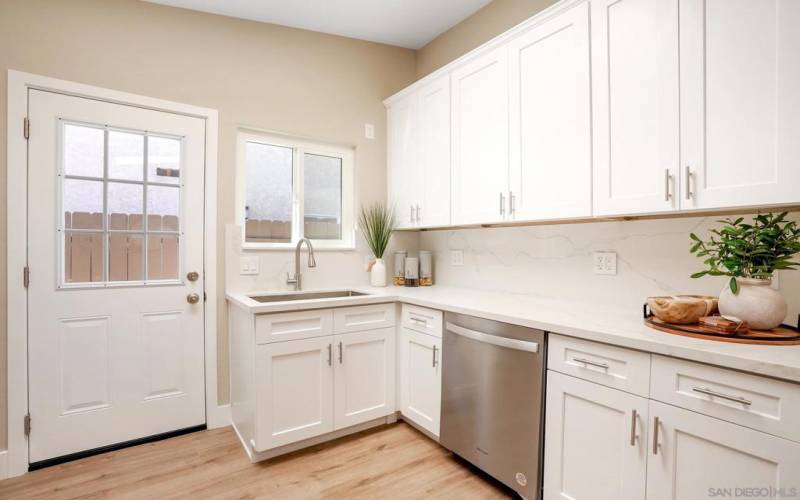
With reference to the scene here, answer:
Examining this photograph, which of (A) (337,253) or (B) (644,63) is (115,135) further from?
(B) (644,63)

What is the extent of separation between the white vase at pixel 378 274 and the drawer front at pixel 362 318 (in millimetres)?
505

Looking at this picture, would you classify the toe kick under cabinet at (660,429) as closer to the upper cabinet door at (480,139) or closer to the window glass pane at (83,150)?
the upper cabinet door at (480,139)

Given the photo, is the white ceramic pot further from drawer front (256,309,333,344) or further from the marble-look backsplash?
drawer front (256,309,333,344)

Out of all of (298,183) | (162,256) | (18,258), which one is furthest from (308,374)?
(18,258)

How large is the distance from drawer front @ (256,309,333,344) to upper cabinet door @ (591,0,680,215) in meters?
1.55

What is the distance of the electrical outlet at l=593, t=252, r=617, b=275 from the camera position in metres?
1.98

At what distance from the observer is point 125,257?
2285 mm

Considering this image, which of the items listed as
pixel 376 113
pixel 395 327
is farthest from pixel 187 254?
pixel 376 113

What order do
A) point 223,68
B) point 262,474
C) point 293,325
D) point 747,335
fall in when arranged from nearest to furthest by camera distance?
1. point 747,335
2. point 262,474
3. point 293,325
4. point 223,68

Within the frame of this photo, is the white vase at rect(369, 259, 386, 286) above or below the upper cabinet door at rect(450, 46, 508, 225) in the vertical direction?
below

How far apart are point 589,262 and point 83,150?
291 centimetres

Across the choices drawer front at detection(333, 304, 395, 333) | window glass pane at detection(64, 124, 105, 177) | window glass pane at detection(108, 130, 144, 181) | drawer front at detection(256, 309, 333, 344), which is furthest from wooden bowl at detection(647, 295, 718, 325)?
window glass pane at detection(64, 124, 105, 177)

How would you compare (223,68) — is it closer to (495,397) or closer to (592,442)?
(495,397)

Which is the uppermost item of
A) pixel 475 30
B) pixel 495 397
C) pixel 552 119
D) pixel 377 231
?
pixel 475 30
